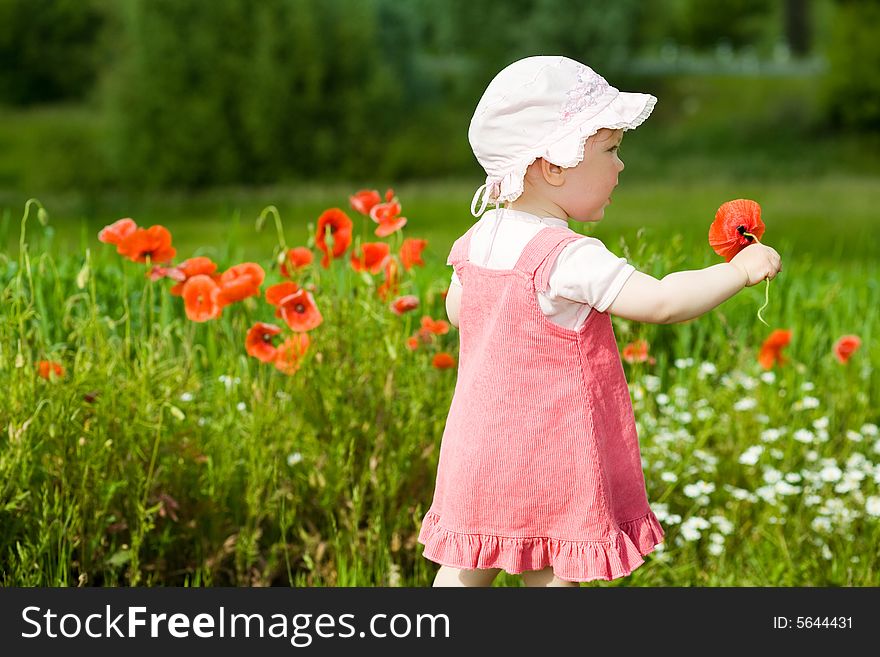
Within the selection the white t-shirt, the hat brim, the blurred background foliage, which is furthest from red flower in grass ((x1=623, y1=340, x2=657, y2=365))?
the blurred background foliage

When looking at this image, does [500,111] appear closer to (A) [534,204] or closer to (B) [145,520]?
(A) [534,204]

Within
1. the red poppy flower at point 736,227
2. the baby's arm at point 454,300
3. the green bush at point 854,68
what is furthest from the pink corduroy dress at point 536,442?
the green bush at point 854,68

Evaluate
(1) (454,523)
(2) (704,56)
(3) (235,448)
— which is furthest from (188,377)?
(2) (704,56)

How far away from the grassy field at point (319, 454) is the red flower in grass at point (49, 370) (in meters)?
0.03

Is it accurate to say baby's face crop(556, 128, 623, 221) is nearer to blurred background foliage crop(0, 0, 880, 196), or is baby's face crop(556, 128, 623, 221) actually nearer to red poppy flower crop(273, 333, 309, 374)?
red poppy flower crop(273, 333, 309, 374)

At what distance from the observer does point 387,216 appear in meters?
3.07

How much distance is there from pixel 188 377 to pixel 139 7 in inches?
449

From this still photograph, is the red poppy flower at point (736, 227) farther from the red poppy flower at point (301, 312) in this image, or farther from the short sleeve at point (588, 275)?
the red poppy flower at point (301, 312)

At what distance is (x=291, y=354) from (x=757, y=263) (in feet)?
4.36

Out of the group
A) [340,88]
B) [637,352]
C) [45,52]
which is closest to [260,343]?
[637,352]

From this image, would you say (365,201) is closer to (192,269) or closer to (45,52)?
(192,269)

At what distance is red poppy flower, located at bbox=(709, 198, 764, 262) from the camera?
7.06ft

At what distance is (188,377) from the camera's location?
3359mm

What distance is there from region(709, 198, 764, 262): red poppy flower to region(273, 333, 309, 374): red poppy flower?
3.97 feet
